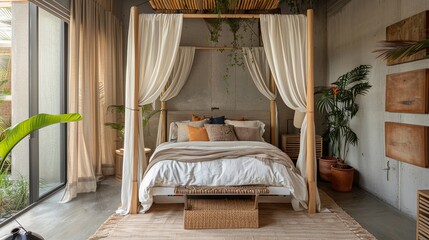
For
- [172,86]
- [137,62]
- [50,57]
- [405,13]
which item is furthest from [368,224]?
[50,57]

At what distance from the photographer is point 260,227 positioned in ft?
9.86

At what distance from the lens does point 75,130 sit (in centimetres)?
388

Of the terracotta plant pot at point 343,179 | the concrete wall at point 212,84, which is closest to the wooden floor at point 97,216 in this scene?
the terracotta plant pot at point 343,179

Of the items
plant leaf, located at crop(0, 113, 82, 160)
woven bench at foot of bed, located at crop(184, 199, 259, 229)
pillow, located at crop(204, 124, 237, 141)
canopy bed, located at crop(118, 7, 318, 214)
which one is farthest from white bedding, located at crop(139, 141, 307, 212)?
plant leaf, located at crop(0, 113, 82, 160)

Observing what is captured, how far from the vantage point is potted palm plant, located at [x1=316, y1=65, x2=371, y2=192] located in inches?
166

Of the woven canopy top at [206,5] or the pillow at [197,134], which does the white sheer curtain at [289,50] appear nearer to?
the woven canopy top at [206,5]

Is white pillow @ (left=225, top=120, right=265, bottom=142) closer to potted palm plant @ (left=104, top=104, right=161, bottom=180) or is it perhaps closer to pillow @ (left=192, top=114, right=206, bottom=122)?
pillow @ (left=192, top=114, right=206, bottom=122)

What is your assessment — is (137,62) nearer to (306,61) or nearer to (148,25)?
(148,25)

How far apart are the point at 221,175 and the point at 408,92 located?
2.25 metres

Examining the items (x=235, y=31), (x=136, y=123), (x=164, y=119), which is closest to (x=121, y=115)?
(x=164, y=119)

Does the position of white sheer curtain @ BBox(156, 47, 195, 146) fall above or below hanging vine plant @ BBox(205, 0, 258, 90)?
below

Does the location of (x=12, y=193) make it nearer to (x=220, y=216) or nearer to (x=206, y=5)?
(x=220, y=216)

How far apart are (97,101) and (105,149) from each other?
881mm

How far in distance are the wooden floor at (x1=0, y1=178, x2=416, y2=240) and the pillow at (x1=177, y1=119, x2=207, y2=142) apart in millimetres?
1243
